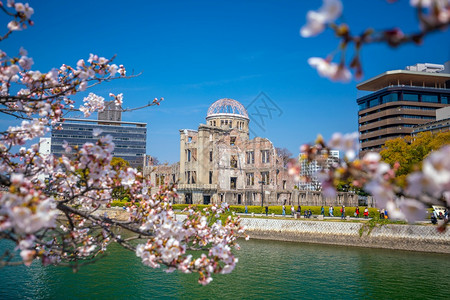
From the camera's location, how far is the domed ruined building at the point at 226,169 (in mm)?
67312

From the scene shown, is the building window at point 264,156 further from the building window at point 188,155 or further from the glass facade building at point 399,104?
the glass facade building at point 399,104

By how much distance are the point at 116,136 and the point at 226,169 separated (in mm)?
84388

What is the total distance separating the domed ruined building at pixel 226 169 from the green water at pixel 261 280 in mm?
34649

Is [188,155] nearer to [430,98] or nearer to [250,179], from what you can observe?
[250,179]

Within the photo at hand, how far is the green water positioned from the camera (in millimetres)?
21125

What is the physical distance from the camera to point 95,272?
25.6 meters

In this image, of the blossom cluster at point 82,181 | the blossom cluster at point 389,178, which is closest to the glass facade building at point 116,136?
the blossom cluster at point 82,181

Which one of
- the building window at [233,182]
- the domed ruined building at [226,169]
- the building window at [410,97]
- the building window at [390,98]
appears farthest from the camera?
the building window at [410,97]

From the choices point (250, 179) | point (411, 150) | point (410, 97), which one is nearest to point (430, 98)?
point (410, 97)

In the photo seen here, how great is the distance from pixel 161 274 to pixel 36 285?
7.69 metres

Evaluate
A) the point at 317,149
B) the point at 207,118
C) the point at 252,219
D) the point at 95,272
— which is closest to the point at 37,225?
the point at 317,149

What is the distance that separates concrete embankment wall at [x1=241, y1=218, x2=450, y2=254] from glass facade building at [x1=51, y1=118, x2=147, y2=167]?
102184 mm

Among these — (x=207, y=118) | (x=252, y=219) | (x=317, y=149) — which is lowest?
(x=252, y=219)

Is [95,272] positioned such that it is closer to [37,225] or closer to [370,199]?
[37,225]
